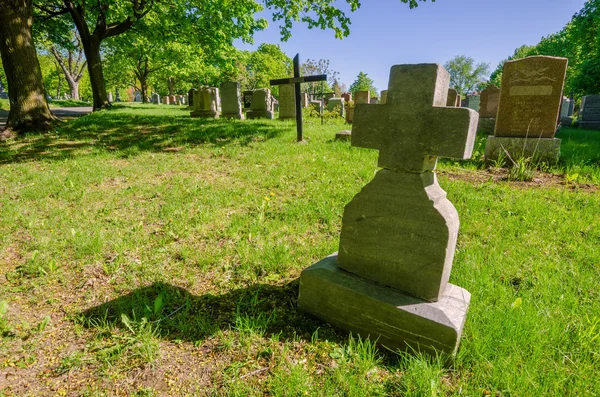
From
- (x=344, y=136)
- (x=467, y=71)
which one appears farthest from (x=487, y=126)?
(x=467, y=71)

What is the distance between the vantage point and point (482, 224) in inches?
140

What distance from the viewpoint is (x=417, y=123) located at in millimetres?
1827

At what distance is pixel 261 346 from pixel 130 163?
5.43 meters

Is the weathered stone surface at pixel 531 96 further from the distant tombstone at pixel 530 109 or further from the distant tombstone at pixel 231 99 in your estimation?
the distant tombstone at pixel 231 99

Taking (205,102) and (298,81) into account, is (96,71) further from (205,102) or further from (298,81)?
(298,81)

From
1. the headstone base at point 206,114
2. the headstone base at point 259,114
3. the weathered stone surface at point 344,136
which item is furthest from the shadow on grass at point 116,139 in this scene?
the headstone base at point 259,114

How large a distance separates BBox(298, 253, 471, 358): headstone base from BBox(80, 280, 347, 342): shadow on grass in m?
0.14

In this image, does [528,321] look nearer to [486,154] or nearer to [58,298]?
[58,298]

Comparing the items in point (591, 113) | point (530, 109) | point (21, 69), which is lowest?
point (530, 109)

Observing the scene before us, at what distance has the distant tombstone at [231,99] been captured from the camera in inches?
587

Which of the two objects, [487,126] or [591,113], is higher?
[591,113]

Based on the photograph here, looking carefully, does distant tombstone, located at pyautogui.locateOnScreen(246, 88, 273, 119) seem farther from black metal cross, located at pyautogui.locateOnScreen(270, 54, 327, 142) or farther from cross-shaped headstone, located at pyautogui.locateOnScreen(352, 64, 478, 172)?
cross-shaped headstone, located at pyautogui.locateOnScreen(352, 64, 478, 172)

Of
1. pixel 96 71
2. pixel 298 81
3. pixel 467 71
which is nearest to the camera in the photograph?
pixel 298 81

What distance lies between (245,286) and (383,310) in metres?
1.20
